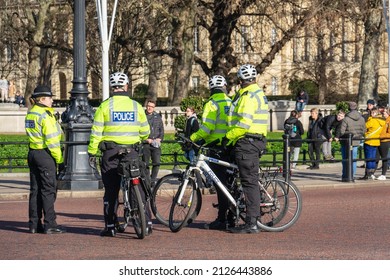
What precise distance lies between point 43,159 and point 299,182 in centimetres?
974

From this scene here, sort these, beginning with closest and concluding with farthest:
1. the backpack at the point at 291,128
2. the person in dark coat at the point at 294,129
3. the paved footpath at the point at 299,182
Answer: the paved footpath at the point at 299,182 < the person in dark coat at the point at 294,129 < the backpack at the point at 291,128

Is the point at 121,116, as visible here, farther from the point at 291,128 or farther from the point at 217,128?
the point at 291,128

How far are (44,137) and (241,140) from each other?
7.67 ft

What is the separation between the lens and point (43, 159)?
1408 cm

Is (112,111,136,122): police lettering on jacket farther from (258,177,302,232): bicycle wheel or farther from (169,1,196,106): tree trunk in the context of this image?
(169,1,196,106): tree trunk

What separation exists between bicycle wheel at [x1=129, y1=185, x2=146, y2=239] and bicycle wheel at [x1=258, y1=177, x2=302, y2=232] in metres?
1.52

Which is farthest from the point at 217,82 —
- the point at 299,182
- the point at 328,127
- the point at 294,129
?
the point at 294,129

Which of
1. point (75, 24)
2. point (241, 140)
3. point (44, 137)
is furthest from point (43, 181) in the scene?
point (75, 24)

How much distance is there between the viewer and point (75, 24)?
21.4 meters

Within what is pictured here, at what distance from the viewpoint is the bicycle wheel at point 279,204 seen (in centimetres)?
1400

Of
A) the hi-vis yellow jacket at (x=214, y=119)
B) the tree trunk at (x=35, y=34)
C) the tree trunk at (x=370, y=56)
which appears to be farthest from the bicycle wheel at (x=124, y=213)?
the tree trunk at (x=35, y=34)

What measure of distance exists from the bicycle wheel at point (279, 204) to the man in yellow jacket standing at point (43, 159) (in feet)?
7.99

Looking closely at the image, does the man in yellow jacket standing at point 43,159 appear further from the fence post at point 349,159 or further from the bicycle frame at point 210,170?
the fence post at point 349,159

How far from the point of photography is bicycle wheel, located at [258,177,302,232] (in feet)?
45.9
